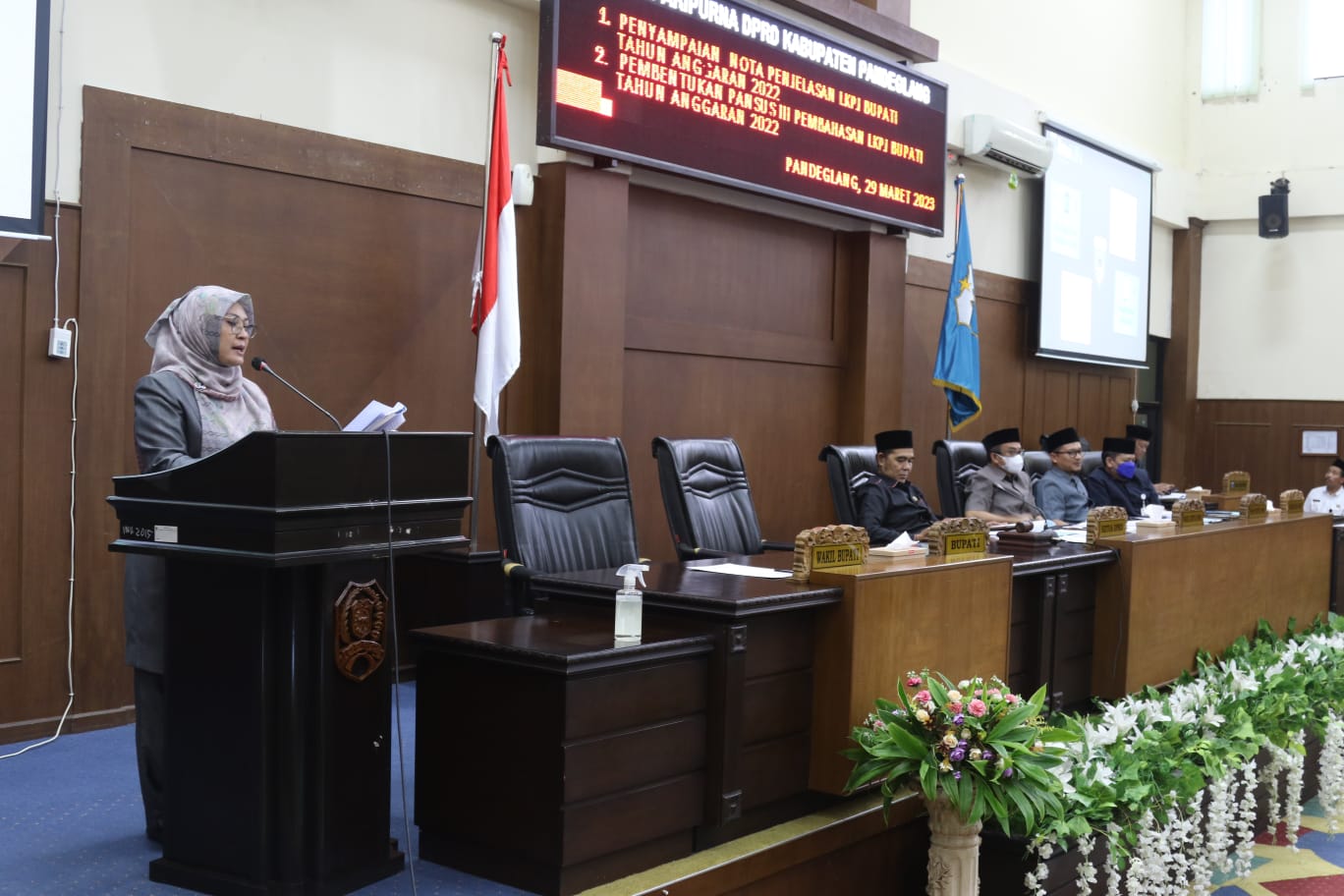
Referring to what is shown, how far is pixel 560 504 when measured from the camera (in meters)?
3.40

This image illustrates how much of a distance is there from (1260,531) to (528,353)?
2897 millimetres

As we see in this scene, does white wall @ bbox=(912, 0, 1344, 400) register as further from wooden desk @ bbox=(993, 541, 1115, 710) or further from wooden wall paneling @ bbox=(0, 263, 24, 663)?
wooden wall paneling @ bbox=(0, 263, 24, 663)

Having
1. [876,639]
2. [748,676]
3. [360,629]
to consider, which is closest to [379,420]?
[360,629]

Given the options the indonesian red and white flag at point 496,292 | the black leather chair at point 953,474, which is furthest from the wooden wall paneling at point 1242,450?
the indonesian red and white flag at point 496,292

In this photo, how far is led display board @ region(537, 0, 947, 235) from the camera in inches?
182

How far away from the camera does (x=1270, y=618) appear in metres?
4.98

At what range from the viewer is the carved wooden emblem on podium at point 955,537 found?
3.18 meters

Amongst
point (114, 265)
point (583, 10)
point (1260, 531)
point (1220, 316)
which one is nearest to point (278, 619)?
point (114, 265)

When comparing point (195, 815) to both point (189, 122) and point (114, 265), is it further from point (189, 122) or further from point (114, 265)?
point (189, 122)

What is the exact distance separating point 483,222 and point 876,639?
2327mm

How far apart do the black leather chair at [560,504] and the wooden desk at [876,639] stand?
2.45 feet

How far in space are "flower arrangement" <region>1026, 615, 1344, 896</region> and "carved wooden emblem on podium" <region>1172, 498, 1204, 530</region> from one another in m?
0.45

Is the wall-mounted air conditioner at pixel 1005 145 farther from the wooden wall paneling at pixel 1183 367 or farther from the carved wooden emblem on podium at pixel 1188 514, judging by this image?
the carved wooden emblem on podium at pixel 1188 514

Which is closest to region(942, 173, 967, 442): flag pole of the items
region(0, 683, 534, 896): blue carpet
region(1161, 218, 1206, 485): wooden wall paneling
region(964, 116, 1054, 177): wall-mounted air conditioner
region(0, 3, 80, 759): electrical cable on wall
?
region(964, 116, 1054, 177): wall-mounted air conditioner
